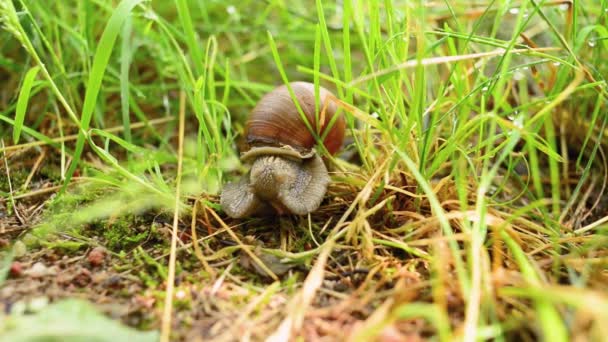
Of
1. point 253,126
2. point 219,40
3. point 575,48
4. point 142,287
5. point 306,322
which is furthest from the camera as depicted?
Result: point 219,40

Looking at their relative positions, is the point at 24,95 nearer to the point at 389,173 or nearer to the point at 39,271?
the point at 39,271

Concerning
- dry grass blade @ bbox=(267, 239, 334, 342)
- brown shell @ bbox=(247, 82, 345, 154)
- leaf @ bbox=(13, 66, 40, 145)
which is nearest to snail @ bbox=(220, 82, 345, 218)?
brown shell @ bbox=(247, 82, 345, 154)

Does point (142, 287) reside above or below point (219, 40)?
below

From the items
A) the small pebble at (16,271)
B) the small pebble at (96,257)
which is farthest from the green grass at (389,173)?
the small pebble at (16,271)

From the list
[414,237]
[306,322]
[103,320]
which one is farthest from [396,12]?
[103,320]

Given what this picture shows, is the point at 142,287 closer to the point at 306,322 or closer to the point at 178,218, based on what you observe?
the point at 178,218

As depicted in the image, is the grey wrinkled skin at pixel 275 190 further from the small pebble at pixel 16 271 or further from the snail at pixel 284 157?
the small pebble at pixel 16 271

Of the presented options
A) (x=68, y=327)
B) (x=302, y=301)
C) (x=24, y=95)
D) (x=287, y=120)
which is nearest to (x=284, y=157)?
(x=287, y=120)

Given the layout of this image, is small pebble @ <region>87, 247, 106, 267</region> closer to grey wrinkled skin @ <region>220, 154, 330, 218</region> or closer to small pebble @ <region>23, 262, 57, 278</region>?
small pebble @ <region>23, 262, 57, 278</region>
